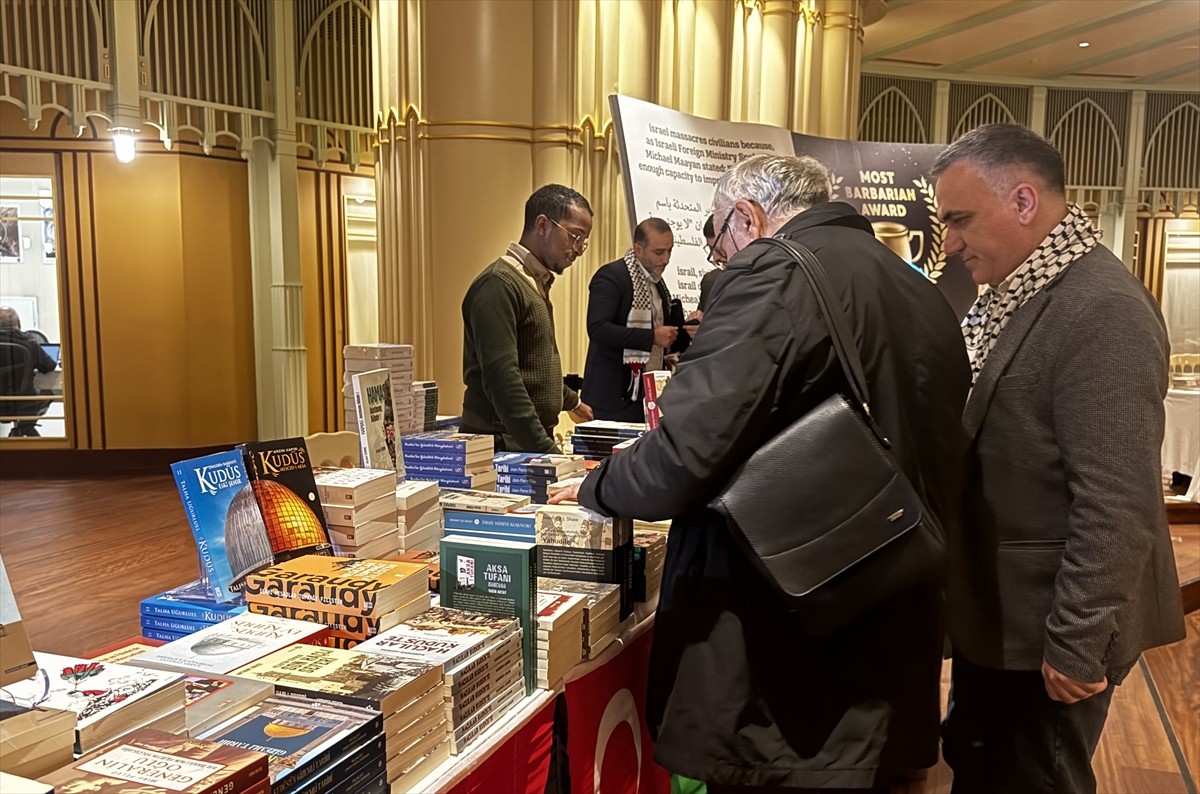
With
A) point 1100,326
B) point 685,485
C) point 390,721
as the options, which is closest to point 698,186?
point 1100,326

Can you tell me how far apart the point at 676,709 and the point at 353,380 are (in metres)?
1.10

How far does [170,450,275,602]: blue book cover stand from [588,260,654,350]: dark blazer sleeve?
7.52ft

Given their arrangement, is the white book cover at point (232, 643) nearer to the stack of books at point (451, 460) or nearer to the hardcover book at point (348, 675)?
the hardcover book at point (348, 675)

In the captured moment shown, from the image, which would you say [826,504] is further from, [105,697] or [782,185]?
[105,697]

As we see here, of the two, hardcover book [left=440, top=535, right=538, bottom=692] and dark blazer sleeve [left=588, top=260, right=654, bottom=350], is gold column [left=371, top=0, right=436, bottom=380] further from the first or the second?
hardcover book [left=440, top=535, right=538, bottom=692]

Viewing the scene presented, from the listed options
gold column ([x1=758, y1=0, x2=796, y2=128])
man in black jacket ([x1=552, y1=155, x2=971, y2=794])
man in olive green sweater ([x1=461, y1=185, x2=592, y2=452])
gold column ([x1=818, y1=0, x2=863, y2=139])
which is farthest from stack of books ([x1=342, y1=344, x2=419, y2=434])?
gold column ([x1=818, y1=0, x2=863, y2=139])

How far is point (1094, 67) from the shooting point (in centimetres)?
1085

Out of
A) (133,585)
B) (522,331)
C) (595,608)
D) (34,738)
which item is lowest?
(133,585)

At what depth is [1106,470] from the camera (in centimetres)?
157

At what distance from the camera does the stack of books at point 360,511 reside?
1.88 metres

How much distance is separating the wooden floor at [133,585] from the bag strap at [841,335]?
208 centimetres

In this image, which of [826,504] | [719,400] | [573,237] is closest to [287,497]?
[719,400]

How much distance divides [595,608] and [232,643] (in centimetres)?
66

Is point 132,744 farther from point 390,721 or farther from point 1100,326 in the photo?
point 1100,326
